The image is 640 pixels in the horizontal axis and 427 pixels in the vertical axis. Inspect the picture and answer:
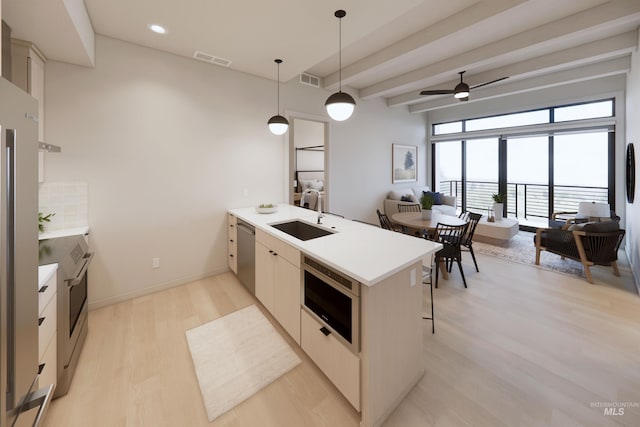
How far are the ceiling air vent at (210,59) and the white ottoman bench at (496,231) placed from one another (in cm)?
531

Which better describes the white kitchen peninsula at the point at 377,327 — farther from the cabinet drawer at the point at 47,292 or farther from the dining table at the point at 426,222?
the dining table at the point at 426,222

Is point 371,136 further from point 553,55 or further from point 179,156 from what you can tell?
point 179,156

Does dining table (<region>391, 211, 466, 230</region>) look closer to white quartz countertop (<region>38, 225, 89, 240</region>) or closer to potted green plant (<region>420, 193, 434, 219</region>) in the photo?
potted green plant (<region>420, 193, 434, 219</region>)

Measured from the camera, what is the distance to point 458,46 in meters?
3.78

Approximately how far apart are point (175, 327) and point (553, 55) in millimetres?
6190

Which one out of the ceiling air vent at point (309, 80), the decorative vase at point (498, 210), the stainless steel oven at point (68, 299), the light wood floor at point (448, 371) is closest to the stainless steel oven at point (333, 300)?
the light wood floor at point (448, 371)

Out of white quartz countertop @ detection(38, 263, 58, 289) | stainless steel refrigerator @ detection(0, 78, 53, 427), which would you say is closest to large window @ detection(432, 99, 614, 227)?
stainless steel refrigerator @ detection(0, 78, 53, 427)

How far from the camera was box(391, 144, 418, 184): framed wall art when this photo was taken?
6.62 m

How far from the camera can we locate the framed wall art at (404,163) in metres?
6.62

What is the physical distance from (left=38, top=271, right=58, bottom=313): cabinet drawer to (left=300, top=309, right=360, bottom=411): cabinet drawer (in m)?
1.53

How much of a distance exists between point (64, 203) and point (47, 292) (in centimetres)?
164

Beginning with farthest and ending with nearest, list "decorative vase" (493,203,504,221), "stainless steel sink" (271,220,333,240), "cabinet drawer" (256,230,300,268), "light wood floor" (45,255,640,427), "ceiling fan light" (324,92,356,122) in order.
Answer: "decorative vase" (493,203,504,221), "stainless steel sink" (271,220,333,240), "ceiling fan light" (324,92,356,122), "cabinet drawer" (256,230,300,268), "light wood floor" (45,255,640,427)

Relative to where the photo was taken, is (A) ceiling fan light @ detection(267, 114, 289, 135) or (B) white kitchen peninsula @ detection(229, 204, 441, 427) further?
(A) ceiling fan light @ detection(267, 114, 289, 135)

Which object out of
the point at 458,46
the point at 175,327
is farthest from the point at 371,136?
the point at 175,327
